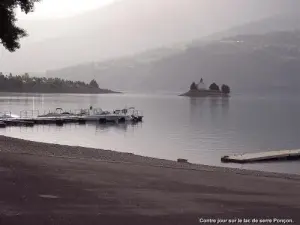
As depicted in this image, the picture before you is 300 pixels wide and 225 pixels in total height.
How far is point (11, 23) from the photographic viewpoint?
17953 mm

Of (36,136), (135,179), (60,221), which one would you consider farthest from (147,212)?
(36,136)

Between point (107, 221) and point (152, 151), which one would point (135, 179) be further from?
point (152, 151)

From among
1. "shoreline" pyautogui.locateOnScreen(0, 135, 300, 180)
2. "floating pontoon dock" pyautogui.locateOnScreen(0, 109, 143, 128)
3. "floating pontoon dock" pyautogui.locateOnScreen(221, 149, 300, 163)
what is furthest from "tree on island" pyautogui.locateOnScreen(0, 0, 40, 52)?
"floating pontoon dock" pyautogui.locateOnScreen(0, 109, 143, 128)

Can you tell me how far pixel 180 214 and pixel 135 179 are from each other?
4412 mm

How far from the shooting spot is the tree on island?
16.9 meters

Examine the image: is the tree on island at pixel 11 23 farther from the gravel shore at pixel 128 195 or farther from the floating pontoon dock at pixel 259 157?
the floating pontoon dock at pixel 259 157

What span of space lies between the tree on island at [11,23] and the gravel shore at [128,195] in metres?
4.64

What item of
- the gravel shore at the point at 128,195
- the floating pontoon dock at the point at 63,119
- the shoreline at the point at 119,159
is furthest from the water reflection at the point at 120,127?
the gravel shore at the point at 128,195

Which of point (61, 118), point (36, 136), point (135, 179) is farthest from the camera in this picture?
point (61, 118)

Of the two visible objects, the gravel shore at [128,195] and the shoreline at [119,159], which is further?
the shoreline at [119,159]

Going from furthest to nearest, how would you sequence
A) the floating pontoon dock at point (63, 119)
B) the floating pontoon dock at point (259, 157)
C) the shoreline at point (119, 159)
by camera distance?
the floating pontoon dock at point (63, 119), the floating pontoon dock at point (259, 157), the shoreline at point (119, 159)

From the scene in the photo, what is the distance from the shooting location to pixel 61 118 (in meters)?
77.9

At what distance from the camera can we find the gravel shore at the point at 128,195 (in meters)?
8.74

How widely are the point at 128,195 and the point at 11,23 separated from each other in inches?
384
